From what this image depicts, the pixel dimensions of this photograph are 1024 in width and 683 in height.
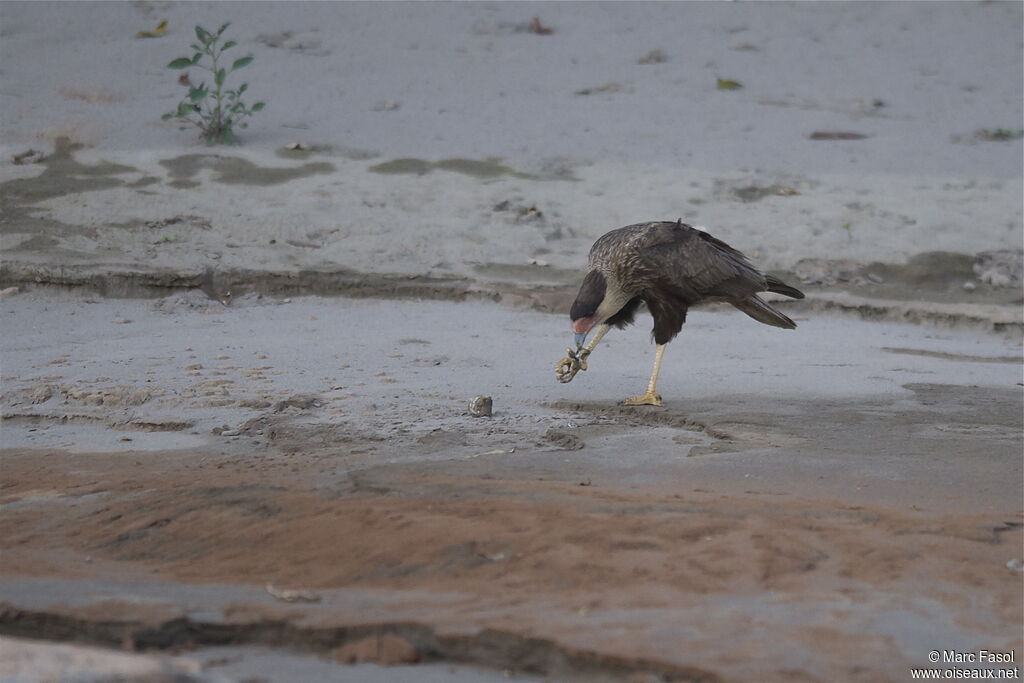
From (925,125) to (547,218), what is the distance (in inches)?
161

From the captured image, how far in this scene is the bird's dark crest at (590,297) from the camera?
5.59 meters

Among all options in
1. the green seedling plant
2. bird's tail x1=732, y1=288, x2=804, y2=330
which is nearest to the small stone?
bird's tail x1=732, y1=288, x2=804, y2=330

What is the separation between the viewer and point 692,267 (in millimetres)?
5848

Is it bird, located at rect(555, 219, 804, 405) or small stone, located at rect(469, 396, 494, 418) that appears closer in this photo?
small stone, located at rect(469, 396, 494, 418)

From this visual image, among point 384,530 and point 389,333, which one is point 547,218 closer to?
point 389,333

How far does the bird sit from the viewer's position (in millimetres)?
5664

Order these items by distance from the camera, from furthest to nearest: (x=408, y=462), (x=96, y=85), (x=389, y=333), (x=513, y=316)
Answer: (x=96, y=85) → (x=513, y=316) → (x=389, y=333) → (x=408, y=462)

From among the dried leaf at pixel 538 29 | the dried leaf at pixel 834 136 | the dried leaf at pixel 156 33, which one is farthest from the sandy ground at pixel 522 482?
the dried leaf at pixel 538 29

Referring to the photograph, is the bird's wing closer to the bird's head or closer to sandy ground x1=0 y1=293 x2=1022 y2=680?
the bird's head

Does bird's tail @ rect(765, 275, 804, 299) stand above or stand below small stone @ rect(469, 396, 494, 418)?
above

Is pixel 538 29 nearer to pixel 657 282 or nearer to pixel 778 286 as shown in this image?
pixel 778 286

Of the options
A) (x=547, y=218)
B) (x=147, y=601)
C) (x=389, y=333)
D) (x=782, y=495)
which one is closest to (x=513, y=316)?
(x=389, y=333)

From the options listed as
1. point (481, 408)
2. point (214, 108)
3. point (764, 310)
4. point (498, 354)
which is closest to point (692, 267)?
point (764, 310)

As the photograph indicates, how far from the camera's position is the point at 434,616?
2666mm
